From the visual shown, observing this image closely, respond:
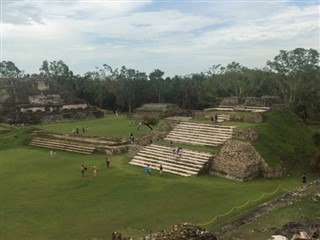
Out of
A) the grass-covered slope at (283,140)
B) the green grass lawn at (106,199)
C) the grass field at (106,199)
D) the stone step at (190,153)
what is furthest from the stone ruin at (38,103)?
the grass-covered slope at (283,140)

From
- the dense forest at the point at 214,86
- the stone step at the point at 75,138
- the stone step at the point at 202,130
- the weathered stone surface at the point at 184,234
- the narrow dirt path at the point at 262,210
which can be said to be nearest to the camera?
the weathered stone surface at the point at 184,234

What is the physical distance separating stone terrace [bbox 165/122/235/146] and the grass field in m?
3.58

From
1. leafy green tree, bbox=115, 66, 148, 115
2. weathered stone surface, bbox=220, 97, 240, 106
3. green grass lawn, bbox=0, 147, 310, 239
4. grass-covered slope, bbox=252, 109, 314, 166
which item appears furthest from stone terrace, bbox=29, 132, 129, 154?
leafy green tree, bbox=115, 66, 148, 115

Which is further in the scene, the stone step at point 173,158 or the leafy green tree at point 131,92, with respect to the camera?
the leafy green tree at point 131,92

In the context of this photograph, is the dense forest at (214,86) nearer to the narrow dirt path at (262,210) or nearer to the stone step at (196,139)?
the stone step at (196,139)

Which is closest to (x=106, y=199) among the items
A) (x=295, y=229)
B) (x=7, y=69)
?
(x=295, y=229)

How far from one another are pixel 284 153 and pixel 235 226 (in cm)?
978

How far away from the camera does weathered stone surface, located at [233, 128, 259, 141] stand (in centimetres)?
1916

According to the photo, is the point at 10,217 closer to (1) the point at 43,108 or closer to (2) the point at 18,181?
(2) the point at 18,181

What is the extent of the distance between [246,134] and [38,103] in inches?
1428

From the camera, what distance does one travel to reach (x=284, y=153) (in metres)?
18.8

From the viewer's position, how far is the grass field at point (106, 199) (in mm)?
12188

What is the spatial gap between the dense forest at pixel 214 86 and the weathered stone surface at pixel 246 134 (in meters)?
19.4

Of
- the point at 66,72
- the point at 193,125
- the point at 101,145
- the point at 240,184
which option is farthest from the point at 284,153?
the point at 66,72
